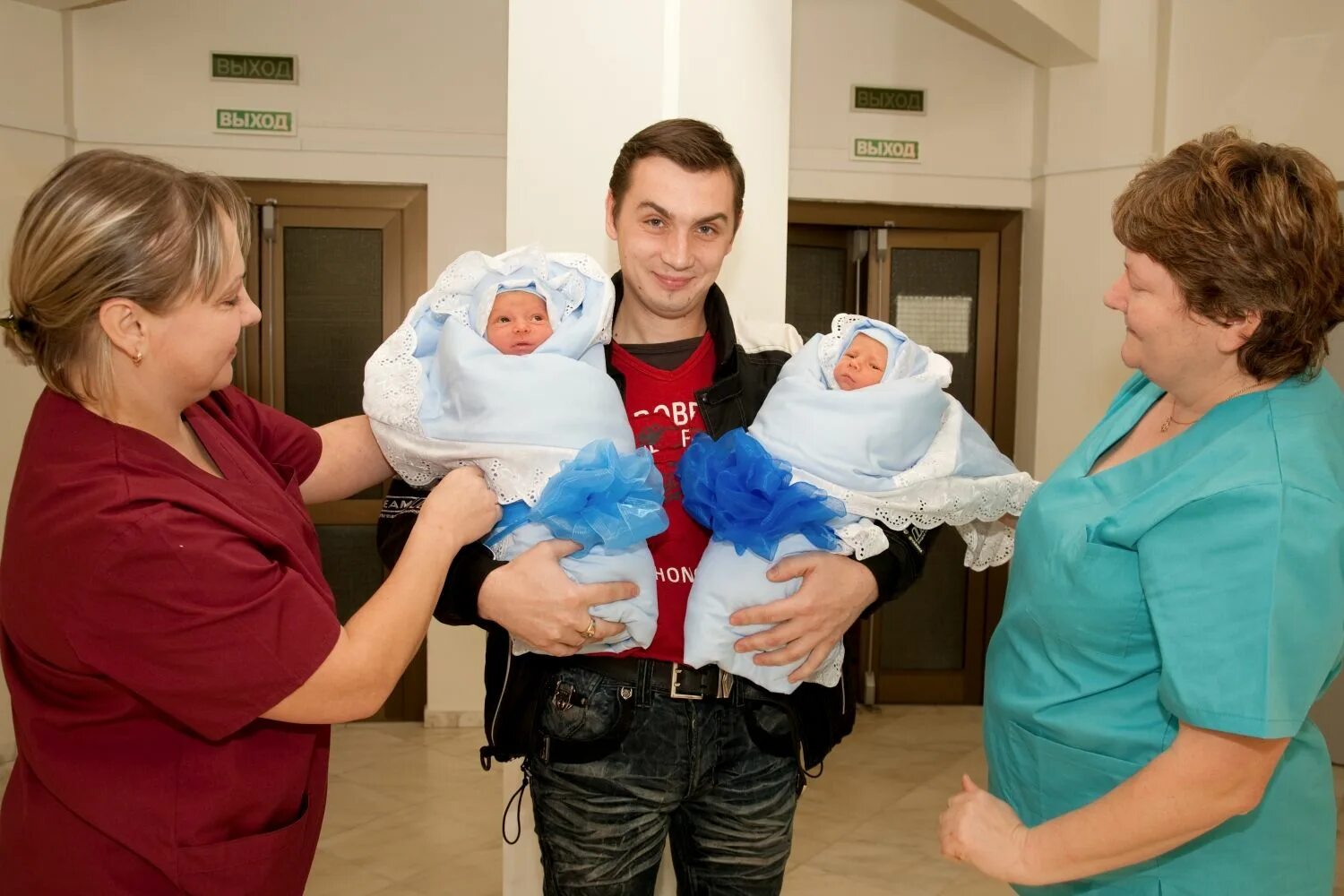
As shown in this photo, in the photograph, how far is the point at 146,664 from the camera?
1.36 metres

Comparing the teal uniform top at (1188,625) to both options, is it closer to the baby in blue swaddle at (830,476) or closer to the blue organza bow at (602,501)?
the baby in blue swaddle at (830,476)

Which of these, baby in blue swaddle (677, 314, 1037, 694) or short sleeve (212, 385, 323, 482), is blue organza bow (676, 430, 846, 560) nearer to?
baby in blue swaddle (677, 314, 1037, 694)

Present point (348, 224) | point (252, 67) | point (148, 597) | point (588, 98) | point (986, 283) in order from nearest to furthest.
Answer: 1. point (148, 597)
2. point (588, 98)
3. point (252, 67)
4. point (348, 224)
5. point (986, 283)

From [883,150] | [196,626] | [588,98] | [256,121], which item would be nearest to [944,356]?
[883,150]

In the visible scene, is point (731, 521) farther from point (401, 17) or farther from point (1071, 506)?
point (401, 17)

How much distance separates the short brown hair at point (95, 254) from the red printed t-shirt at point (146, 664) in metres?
0.08

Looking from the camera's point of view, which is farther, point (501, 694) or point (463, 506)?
point (501, 694)

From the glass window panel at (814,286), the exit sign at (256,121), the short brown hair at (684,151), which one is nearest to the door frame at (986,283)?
the glass window panel at (814,286)

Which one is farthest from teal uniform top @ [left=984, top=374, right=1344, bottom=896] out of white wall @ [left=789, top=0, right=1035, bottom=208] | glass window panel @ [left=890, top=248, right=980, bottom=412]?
glass window panel @ [left=890, top=248, right=980, bottom=412]

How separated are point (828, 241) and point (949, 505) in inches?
163

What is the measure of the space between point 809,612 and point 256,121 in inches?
173

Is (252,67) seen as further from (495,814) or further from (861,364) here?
(861,364)

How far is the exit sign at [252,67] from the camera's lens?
17.2 feet

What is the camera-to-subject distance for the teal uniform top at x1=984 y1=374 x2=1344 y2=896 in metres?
1.34
